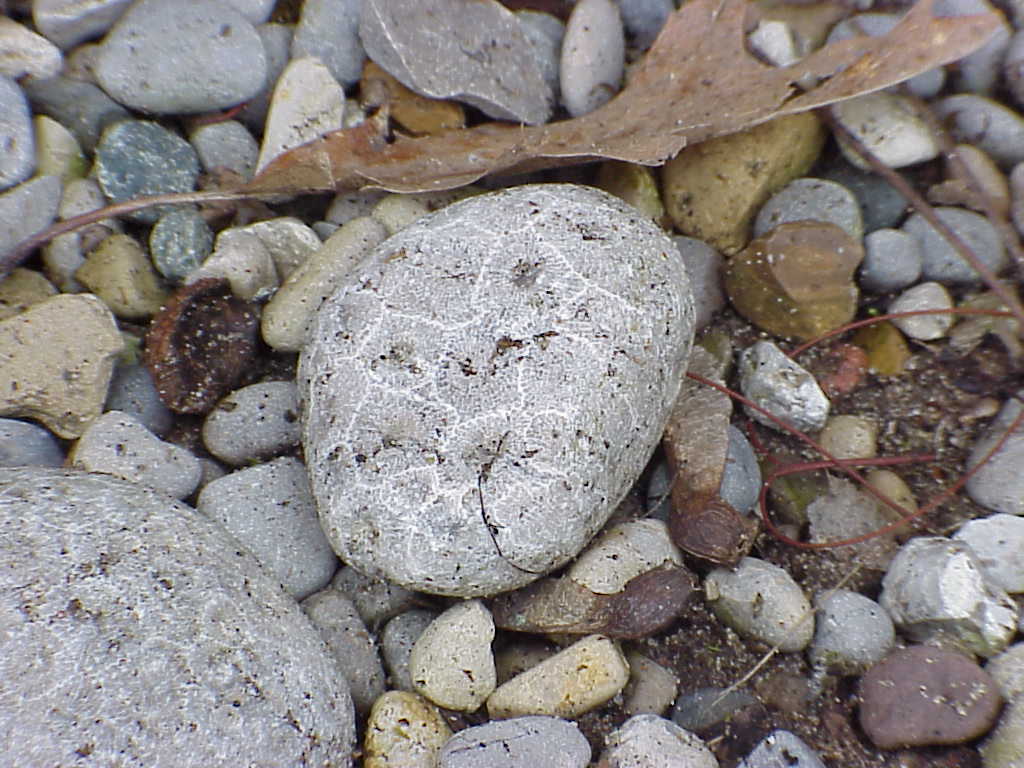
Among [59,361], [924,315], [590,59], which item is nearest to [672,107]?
[590,59]

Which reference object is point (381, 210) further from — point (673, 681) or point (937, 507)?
point (937, 507)

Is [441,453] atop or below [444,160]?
below

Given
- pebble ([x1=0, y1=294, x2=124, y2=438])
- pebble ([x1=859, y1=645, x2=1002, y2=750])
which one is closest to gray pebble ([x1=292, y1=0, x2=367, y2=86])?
pebble ([x1=0, y1=294, x2=124, y2=438])

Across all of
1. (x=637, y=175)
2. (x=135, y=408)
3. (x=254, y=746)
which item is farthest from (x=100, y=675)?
(x=637, y=175)

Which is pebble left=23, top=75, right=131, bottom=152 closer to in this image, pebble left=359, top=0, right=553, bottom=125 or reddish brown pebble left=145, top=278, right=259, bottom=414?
reddish brown pebble left=145, top=278, right=259, bottom=414

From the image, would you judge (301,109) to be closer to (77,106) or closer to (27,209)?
(77,106)

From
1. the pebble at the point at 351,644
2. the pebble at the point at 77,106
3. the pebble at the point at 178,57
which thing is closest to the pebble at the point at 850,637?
the pebble at the point at 351,644
